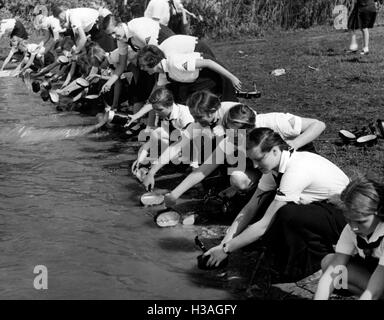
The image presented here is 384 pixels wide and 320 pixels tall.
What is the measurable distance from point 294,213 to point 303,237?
0.17 meters

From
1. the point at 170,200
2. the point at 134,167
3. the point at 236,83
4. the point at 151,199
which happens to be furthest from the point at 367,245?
the point at 134,167

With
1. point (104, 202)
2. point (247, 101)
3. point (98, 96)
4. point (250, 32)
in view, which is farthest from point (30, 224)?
point (250, 32)

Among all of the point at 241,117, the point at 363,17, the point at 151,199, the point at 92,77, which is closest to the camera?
the point at 241,117

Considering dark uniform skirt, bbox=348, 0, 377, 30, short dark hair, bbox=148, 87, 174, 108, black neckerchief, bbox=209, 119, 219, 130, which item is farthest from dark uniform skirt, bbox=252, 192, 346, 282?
dark uniform skirt, bbox=348, 0, 377, 30

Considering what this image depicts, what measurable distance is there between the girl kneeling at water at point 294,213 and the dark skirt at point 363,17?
25.9 ft

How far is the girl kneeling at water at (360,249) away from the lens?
157 inches

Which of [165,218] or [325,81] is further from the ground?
[325,81]

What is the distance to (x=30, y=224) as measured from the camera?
6.41 m

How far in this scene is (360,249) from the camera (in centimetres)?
422

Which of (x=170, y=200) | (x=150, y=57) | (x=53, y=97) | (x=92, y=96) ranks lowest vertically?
(x=53, y=97)

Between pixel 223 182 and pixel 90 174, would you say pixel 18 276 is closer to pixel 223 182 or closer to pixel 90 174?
pixel 223 182

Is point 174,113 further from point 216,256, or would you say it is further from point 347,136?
point 216,256

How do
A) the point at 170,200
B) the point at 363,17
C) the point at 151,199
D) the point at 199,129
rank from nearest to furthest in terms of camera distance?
the point at 170,200
the point at 199,129
the point at 151,199
the point at 363,17
